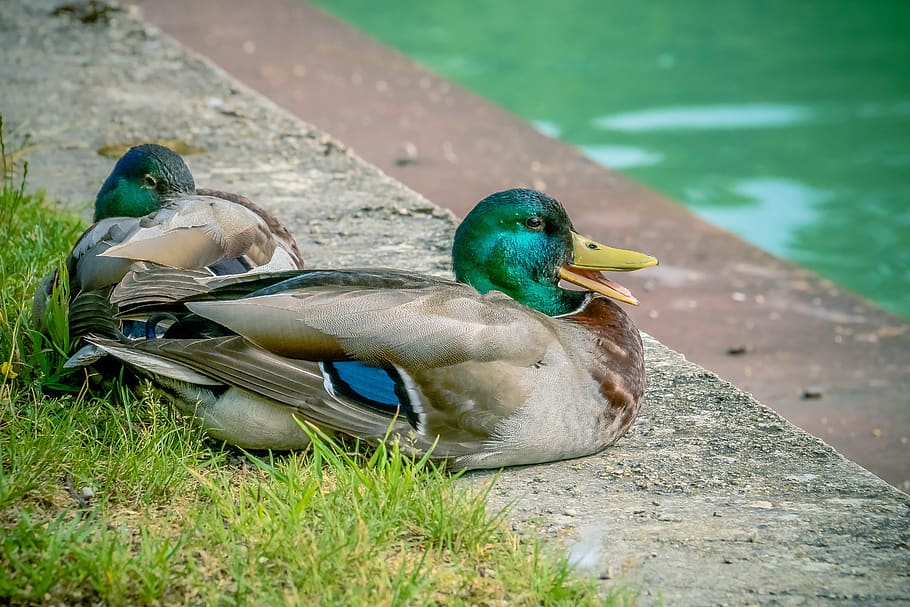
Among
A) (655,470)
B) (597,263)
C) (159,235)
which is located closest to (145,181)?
(159,235)

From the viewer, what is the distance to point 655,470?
315cm

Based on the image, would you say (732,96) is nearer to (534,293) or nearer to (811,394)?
(811,394)

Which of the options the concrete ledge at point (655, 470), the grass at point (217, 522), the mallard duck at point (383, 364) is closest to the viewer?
the grass at point (217, 522)

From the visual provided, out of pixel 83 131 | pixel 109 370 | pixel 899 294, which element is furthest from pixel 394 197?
pixel 899 294

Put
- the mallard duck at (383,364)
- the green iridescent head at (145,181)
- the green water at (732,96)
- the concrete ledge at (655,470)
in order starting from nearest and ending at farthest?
the concrete ledge at (655,470) < the mallard duck at (383,364) < the green iridescent head at (145,181) < the green water at (732,96)

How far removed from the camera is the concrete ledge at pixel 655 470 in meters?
2.70

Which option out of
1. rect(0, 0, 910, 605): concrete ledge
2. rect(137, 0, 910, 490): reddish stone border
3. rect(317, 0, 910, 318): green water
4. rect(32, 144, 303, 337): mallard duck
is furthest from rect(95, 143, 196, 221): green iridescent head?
rect(317, 0, 910, 318): green water

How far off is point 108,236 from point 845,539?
199 centimetres

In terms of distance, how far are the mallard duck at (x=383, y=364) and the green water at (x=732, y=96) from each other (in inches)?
212

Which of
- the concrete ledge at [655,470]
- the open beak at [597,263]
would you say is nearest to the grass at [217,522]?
the concrete ledge at [655,470]

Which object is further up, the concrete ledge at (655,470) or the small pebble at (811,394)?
the concrete ledge at (655,470)

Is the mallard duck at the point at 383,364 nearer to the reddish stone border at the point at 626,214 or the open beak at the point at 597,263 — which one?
the open beak at the point at 597,263

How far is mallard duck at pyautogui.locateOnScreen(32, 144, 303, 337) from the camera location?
10.8 ft

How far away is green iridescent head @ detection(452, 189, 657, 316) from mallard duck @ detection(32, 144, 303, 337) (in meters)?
0.62
